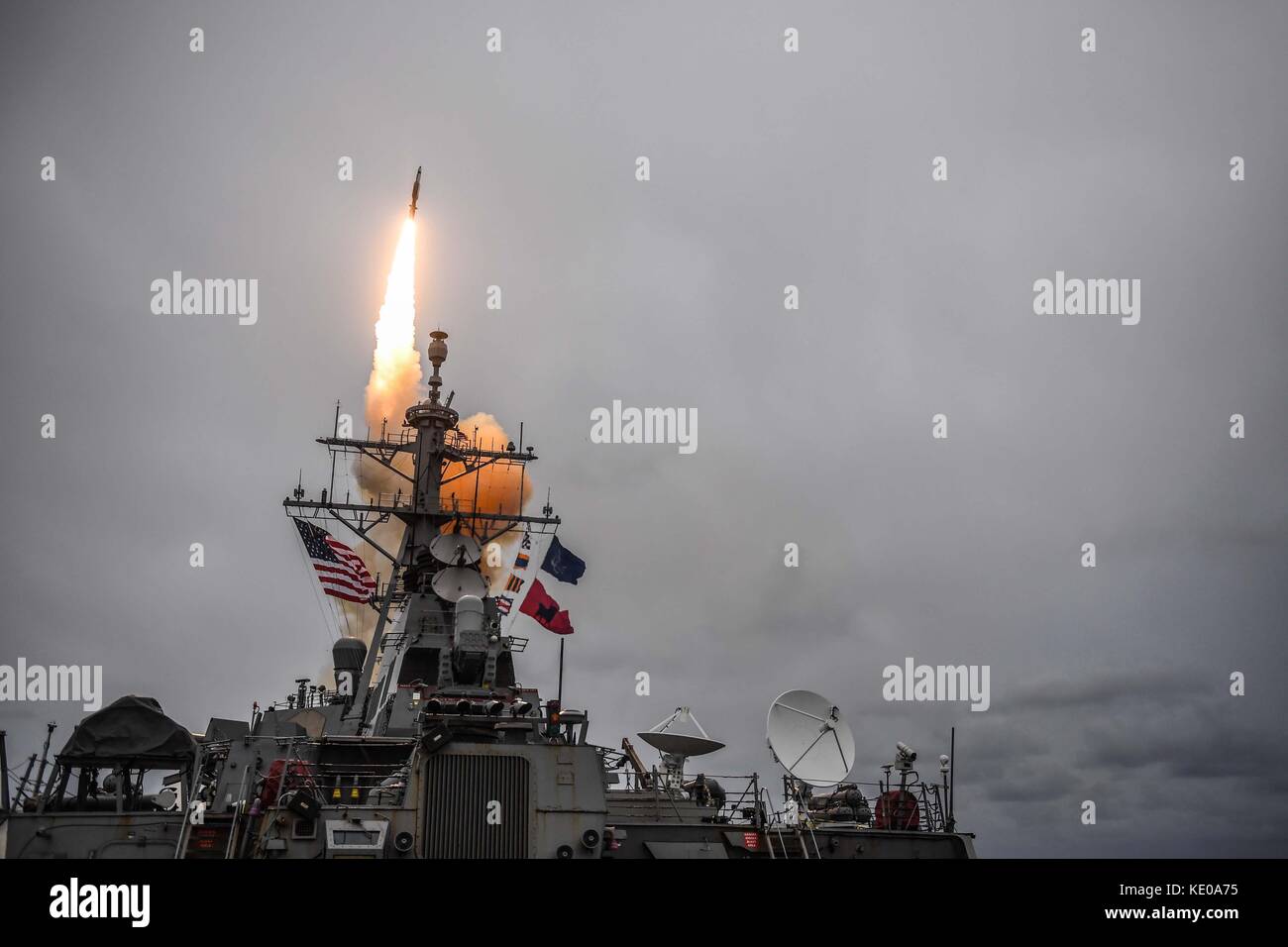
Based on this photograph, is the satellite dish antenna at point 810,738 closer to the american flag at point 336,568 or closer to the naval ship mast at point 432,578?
the naval ship mast at point 432,578

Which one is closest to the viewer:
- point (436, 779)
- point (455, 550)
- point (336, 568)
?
point (436, 779)

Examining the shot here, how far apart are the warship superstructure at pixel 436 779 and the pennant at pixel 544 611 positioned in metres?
0.97

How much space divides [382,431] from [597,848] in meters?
18.5

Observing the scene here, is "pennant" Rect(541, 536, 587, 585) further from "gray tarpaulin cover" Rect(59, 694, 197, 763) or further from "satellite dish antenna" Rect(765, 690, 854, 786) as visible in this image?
"gray tarpaulin cover" Rect(59, 694, 197, 763)

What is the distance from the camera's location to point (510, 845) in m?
17.7

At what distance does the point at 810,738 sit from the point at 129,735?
1427 cm

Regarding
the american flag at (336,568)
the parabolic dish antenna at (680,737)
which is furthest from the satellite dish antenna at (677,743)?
the american flag at (336,568)

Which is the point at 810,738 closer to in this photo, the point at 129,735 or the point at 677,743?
the point at 677,743

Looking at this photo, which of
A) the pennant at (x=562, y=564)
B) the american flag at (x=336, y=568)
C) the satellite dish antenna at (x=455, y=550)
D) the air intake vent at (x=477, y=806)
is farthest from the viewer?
the pennant at (x=562, y=564)

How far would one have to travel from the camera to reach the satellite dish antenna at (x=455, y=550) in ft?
89.8

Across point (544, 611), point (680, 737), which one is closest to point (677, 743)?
point (680, 737)

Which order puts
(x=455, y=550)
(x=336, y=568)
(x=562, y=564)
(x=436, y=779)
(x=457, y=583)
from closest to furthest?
(x=436, y=779) < (x=457, y=583) < (x=455, y=550) < (x=336, y=568) < (x=562, y=564)

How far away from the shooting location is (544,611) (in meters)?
27.6
